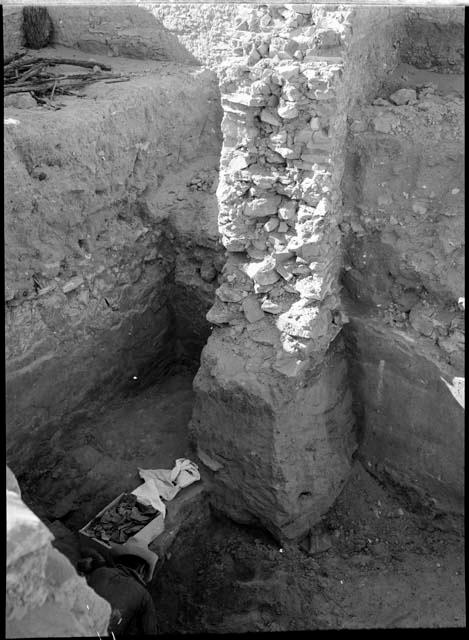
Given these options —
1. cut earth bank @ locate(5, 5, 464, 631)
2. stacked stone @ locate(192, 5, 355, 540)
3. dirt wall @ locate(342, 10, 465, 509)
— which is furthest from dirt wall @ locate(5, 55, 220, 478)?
dirt wall @ locate(342, 10, 465, 509)

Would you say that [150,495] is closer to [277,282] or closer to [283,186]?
[277,282]

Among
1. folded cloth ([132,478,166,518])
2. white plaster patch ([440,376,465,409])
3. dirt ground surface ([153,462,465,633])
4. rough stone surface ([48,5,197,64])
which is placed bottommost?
dirt ground surface ([153,462,465,633])

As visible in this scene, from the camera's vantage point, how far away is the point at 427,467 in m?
4.99

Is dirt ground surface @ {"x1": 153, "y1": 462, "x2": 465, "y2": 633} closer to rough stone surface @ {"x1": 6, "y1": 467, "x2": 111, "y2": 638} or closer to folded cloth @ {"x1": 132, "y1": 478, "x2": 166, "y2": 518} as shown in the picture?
folded cloth @ {"x1": 132, "y1": 478, "x2": 166, "y2": 518}

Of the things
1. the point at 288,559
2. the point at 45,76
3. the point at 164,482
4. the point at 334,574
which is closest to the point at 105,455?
the point at 164,482

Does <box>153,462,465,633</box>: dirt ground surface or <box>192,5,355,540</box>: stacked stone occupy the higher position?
<box>192,5,355,540</box>: stacked stone

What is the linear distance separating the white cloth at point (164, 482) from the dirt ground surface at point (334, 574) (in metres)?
0.31

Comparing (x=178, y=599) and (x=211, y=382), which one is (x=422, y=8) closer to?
(x=211, y=382)

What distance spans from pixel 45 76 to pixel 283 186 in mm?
2886

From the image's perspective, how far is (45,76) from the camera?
20.1ft

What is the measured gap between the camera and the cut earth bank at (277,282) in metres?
4.39

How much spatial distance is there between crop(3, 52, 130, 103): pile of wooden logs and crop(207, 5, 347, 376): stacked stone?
1.92 metres

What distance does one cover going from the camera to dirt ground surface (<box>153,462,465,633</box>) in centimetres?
466

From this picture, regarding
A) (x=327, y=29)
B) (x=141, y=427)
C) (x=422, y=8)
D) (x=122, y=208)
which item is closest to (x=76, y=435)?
(x=141, y=427)
